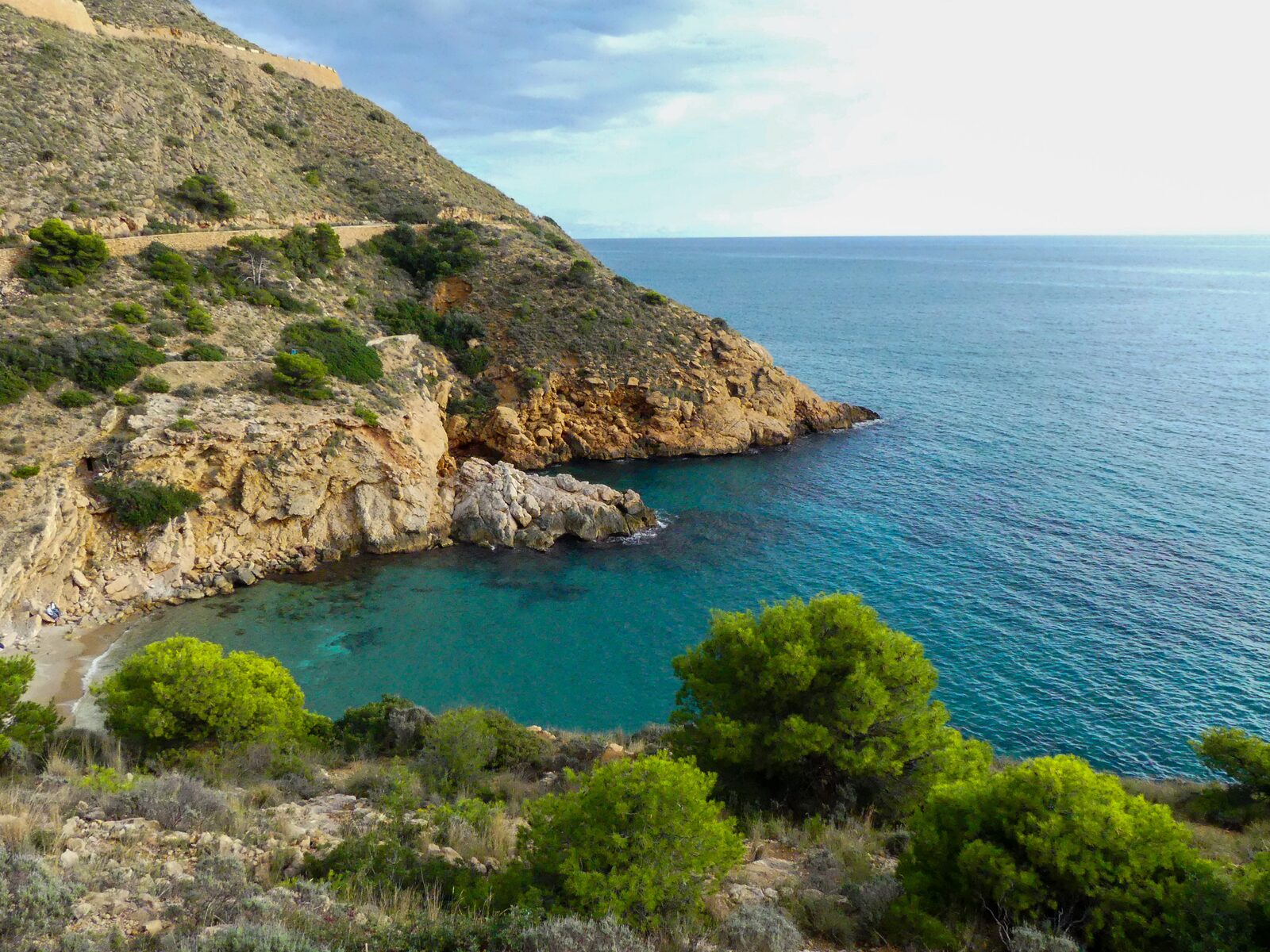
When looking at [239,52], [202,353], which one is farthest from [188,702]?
[239,52]

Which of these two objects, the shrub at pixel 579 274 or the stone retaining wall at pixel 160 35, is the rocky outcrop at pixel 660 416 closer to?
the shrub at pixel 579 274

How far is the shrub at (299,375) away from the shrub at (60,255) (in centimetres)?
935

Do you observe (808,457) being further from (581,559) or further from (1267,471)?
(1267,471)

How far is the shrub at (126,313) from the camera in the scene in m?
33.3

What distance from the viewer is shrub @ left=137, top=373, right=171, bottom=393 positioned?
30.9 m

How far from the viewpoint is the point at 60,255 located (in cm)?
3303

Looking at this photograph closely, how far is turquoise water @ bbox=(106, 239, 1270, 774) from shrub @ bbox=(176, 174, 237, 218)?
25062 mm

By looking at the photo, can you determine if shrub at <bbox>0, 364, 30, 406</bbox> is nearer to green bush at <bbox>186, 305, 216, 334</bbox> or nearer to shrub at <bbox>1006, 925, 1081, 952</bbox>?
green bush at <bbox>186, 305, 216, 334</bbox>

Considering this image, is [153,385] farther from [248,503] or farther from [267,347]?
[267,347]

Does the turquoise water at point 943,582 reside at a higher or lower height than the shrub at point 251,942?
lower

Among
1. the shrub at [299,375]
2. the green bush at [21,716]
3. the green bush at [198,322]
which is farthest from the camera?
the green bush at [198,322]

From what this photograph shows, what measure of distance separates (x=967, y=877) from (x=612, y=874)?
4577mm

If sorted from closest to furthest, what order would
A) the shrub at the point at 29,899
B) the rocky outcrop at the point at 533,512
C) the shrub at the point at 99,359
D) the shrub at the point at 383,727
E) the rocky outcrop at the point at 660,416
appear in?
1. the shrub at the point at 29,899
2. the shrub at the point at 383,727
3. the shrub at the point at 99,359
4. the rocky outcrop at the point at 533,512
5. the rocky outcrop at the point at 660,416

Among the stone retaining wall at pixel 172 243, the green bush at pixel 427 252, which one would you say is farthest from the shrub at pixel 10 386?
the green bush at pixel 427 252
